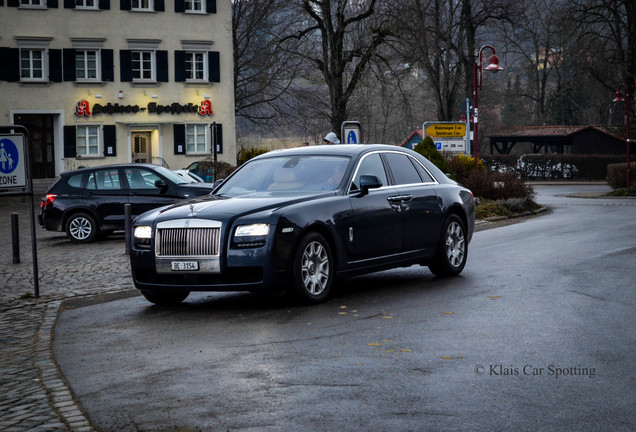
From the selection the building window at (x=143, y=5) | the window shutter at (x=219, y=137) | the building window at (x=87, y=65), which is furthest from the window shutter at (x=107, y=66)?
the window shutter at (x=219, y=137)

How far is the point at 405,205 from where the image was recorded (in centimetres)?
1224

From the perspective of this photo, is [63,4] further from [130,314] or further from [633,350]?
[633,350]

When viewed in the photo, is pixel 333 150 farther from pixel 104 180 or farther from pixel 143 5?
pixel 143 5

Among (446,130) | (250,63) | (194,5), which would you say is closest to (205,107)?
(194,5)

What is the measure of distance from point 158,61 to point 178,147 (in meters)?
4.45

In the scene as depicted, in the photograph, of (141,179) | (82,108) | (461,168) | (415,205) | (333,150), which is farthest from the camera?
(82,108)

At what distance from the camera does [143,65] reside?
52.8 meters

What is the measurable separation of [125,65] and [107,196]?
101 feet

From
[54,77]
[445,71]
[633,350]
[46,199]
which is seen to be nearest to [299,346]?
[633,350]

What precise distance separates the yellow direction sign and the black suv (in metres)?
17.7

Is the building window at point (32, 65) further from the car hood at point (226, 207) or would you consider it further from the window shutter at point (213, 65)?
the car hood at point (226, 207)

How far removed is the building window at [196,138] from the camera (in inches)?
2130

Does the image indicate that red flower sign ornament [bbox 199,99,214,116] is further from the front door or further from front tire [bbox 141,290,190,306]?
front tire [bbox 141,290,190,306]

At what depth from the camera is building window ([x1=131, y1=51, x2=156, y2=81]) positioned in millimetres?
52562
